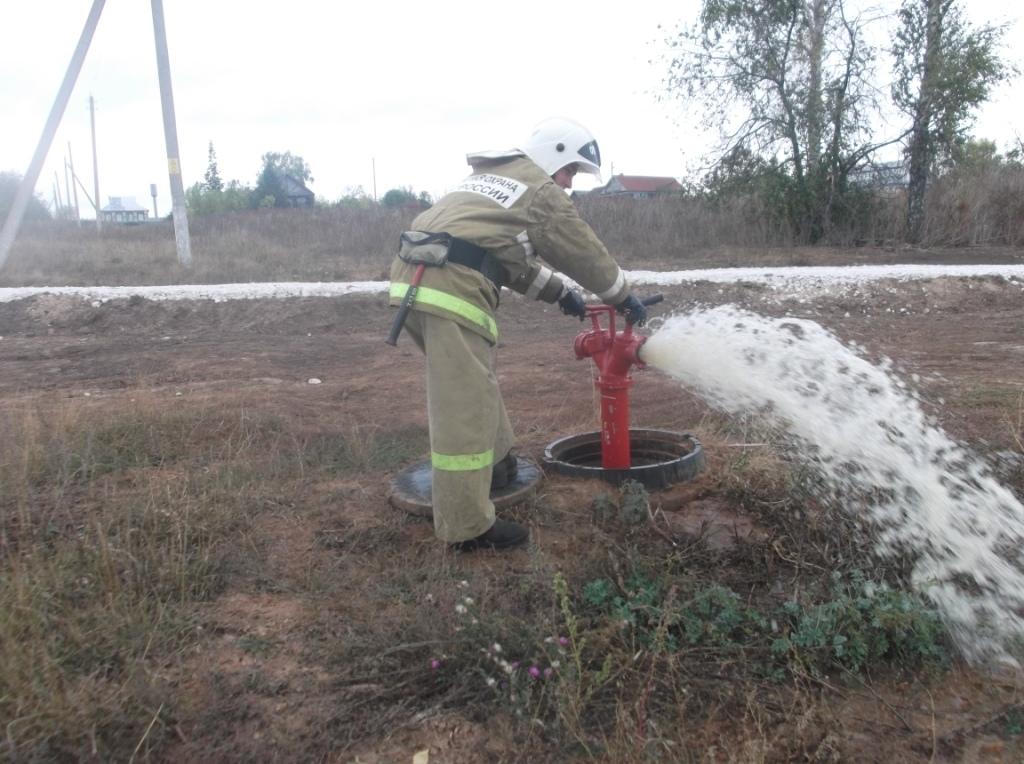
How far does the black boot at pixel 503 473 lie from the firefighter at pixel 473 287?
44cm

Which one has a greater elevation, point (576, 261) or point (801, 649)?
point (576, 261)

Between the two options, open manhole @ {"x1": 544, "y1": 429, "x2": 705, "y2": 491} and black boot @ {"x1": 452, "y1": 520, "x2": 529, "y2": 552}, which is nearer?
black boot @ {"x1": 452, "y1": 520, "x2": 529, "y2": 552}

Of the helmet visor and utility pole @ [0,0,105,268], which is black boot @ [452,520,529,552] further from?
utility pole @ [0,0,105,268]

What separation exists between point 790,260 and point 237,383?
11.3 m

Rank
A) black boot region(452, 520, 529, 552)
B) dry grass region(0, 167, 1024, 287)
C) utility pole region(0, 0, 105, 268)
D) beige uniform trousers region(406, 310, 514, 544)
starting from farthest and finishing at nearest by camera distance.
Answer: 1. dry grass region(0, 167, 1024, 287)
2. utility pole region(0, 0, 105, 268)
3. black boot region(452, 520, 529, 552)
4. beige uniform trousers region(406, 310, 514, 544)

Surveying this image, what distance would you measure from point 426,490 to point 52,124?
10.5 meters

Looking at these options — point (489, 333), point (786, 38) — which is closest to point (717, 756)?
point (489, 333)

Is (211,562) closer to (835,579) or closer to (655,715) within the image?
(655,715)

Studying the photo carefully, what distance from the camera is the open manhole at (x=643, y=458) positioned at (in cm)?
359

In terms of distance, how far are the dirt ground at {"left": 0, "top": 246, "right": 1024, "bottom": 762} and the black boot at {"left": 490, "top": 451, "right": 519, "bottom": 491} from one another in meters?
0.17

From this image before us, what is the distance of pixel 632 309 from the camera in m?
3.35

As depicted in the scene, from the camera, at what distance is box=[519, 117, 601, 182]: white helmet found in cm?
330

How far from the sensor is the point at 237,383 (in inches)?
259

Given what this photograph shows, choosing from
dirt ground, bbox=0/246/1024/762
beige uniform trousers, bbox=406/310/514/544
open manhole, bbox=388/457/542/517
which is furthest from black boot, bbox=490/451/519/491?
beige uniform trousers, bbox=406/310/514/544
